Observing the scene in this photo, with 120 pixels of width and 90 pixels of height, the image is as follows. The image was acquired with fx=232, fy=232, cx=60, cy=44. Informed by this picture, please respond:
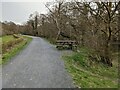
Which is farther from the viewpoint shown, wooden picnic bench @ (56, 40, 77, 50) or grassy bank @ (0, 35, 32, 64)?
wooden picnic bench @ (56, 40, 77, 50)

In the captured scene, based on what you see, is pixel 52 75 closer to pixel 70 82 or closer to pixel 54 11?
pixel 70 82

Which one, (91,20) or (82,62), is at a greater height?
(91,20)

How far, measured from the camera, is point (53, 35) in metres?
46.9

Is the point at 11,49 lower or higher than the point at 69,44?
lower

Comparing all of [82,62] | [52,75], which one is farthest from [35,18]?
[52,75]

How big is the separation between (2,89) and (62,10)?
103 feet

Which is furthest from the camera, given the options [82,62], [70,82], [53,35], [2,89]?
[53,35]

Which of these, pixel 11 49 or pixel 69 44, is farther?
pixel 69 44

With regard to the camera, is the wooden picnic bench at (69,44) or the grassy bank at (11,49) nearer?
the grassy bank at (11,49)

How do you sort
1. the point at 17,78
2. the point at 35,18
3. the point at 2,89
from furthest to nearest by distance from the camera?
1. the point at 35,18
2. the point at 17,78
3. the point at 2,89

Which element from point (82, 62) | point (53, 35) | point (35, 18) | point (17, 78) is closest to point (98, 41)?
point (82, 62)

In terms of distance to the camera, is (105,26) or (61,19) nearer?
(105,26)

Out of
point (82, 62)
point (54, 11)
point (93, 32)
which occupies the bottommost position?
point (82, 62)

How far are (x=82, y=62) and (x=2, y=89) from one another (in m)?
9.42
